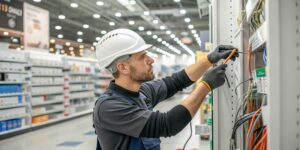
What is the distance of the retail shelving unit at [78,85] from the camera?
37.0 feet

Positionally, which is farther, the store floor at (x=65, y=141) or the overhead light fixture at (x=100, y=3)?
the overhead light fixture at (x=100, y=3)

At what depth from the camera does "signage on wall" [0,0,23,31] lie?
813 centimetres

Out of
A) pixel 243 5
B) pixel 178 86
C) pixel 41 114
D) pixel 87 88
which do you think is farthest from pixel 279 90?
pixel 87 88

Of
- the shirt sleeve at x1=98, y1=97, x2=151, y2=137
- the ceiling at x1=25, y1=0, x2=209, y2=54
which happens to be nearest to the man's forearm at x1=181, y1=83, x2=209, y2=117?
the shirt sleeve at x1=98, y1=97, x2=151, y2=137

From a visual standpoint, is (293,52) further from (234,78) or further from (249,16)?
(234,78)

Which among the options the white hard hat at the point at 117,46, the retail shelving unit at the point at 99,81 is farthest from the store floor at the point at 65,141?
the white hard hat at the point at 117,46

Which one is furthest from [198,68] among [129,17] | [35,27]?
[129,17]

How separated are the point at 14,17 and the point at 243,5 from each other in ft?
26.5

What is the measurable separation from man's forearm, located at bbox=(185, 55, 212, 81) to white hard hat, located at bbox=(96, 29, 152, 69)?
0.43 metres

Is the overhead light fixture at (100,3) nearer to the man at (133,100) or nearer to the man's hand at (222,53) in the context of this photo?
the man at (133,100)

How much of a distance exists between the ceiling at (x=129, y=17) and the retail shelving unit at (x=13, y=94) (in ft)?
16.2

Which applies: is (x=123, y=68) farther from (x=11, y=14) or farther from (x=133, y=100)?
(x=11, y=14)

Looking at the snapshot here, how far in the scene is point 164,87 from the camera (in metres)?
2.47

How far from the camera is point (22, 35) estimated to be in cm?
884
